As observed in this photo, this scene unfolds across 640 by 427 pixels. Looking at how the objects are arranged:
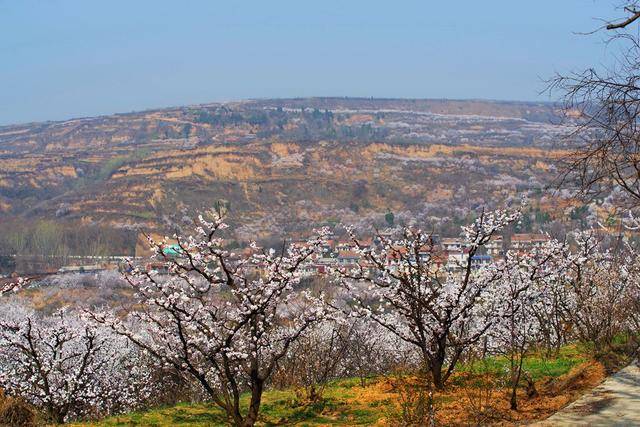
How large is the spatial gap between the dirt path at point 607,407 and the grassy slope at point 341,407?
0.80 m

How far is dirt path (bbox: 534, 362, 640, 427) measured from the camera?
7.00m

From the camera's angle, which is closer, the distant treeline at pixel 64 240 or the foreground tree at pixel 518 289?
the foreground tree at pixel 518 289

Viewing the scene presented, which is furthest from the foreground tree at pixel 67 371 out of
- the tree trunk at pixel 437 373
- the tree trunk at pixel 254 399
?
the tree trunk at pixel 437 373

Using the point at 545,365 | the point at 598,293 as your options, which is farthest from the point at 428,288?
the point at 598,293

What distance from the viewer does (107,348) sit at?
24188 millimetres

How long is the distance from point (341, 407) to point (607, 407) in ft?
14.6

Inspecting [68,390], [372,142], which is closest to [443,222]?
[372,142]

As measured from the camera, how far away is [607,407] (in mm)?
7508

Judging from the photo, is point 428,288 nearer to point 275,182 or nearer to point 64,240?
point 64,240

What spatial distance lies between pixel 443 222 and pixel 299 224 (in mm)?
25884

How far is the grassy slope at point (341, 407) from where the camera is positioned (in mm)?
10047

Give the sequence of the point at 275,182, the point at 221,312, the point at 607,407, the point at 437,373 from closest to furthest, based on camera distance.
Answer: the point at 607,407 < the point at 221,312 < the point at 437,373 < the point at 275,182

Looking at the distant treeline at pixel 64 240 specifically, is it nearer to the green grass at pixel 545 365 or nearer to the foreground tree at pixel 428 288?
the green grass at pixel 545 365

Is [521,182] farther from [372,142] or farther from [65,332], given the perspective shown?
[65,332]
